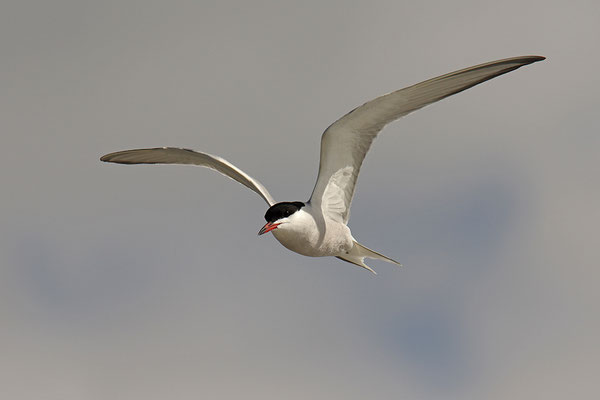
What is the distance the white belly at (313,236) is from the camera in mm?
9984

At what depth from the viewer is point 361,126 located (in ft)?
34.6

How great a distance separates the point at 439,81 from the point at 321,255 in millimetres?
2816

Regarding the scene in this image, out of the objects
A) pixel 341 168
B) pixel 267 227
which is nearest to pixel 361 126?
pixel 341 168

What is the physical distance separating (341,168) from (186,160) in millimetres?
2780

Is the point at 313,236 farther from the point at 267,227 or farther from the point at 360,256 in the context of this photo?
the point at 360,256

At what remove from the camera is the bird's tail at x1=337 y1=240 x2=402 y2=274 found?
37.7ft

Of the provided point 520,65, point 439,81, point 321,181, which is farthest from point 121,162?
point 520,65

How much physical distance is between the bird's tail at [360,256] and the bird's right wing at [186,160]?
4.41 feet

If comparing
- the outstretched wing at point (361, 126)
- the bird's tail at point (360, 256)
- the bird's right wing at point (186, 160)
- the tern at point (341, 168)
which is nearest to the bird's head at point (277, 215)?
the tern at point (341, 168)

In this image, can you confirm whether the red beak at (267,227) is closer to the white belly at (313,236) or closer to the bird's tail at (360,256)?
the white belly at (313,236)

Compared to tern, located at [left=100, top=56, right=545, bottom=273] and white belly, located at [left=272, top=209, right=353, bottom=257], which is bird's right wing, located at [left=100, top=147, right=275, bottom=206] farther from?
white belly, located at [left=272, top=209, right=353, bottom=257]

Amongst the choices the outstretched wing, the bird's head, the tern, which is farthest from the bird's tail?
the bird's head

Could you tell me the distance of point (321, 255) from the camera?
35.3 ft

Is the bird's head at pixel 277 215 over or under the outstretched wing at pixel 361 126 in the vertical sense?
under
